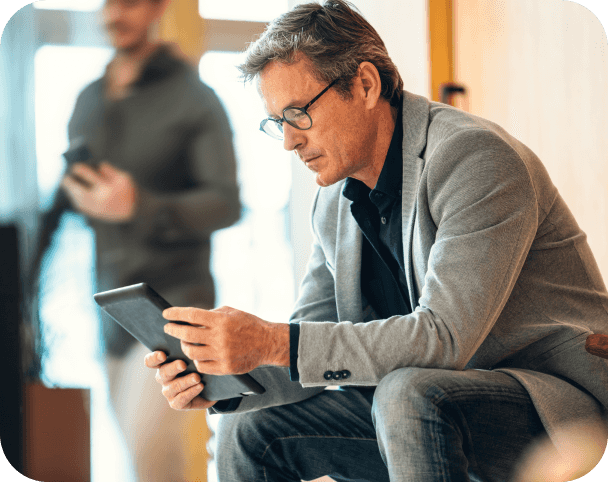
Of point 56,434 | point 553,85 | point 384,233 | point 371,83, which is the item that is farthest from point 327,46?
point 56,434

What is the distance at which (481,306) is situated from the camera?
0.75 m

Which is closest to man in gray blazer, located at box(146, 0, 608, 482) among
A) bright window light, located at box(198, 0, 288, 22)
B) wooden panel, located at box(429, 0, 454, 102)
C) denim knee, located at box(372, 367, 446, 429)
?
denim knee, located at box(372, 367, 446, 429)

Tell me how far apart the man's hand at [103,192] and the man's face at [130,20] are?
407mm

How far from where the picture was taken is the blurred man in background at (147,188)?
1774 millimetres

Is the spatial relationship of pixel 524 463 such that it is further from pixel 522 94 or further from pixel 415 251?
pixel 522 94

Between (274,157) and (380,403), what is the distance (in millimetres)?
1261

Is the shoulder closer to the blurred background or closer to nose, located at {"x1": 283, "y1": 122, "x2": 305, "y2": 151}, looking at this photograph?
nose, located at {"x1": 283, "y1": 122, "x2": 305, "y2": 151}

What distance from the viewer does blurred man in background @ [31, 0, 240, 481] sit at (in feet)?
5.82

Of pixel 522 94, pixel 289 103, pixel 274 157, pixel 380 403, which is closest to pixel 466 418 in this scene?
pixel 380 403

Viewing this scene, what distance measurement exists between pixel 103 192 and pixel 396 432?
139cm

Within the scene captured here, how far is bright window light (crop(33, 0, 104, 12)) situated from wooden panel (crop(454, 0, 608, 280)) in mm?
1176

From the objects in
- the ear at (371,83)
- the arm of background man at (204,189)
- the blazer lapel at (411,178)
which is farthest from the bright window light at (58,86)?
the blazer lapel at (411,178)

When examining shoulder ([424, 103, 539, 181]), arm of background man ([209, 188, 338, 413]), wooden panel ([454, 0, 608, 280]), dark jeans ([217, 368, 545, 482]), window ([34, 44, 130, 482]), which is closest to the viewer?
dark jeans ([217, 368, 545, 482])

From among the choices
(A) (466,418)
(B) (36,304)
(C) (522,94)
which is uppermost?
(C) (522,94)
